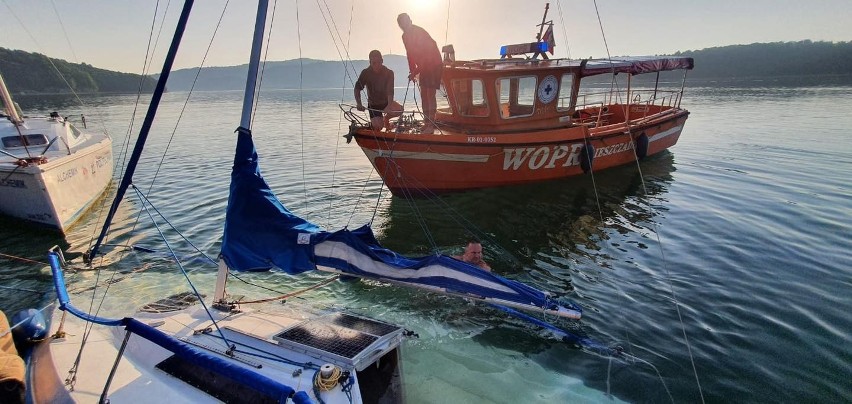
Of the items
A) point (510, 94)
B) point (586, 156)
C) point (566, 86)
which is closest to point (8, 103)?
point (510, 94)

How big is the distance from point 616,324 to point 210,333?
605cm

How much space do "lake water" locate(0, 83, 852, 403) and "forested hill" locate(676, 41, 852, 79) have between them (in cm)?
10024

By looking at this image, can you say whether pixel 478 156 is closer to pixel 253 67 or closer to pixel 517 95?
pixel 517 95

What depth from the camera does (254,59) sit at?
4.83 meters

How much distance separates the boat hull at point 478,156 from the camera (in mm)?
12117

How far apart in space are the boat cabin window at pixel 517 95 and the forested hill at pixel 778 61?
103 meters

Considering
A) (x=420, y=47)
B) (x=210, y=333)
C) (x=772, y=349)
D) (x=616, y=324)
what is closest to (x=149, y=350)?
(x=210, y=333)

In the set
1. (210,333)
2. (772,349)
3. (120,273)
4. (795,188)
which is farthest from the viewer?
(795,188)

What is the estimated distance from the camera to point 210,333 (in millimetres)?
4809

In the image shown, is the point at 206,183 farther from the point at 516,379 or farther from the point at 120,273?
the point at 516,379

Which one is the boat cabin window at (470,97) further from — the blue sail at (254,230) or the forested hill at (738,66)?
the forested hill at (738,66)

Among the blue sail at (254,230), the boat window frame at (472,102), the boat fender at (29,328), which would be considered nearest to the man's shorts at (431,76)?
the boat window frame at (472,102)

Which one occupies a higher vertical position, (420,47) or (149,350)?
(420,47)

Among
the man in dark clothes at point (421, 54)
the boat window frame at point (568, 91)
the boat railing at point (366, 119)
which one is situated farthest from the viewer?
the boat window frame at point (568, 91)
